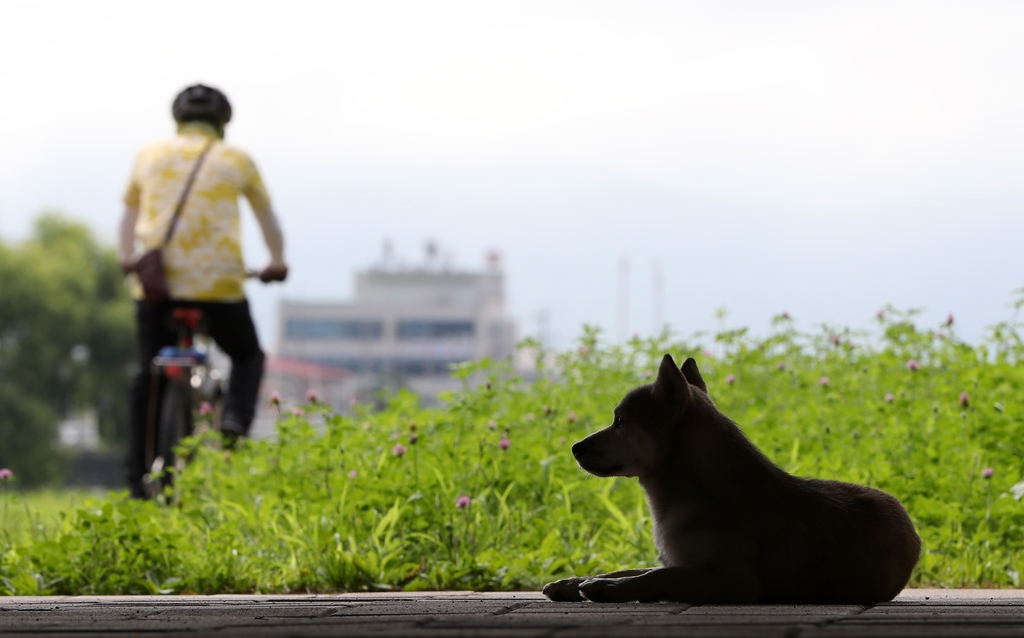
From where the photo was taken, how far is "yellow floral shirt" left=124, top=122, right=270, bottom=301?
726cm

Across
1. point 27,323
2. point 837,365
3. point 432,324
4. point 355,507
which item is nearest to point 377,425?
point 355,507

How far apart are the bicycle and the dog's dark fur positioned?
13.1ft

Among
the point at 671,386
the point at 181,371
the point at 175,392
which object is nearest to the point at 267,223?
the point at 181,371

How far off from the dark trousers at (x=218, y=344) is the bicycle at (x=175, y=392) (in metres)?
0.04

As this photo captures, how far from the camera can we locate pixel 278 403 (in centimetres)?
611

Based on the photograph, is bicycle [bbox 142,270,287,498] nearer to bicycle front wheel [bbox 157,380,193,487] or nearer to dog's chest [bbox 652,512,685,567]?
bicycle front wheel [bbox 157,380,193,487]

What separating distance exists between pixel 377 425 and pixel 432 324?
426 feet

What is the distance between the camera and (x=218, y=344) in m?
7.61

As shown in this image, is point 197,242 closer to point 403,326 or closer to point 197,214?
point 197,214

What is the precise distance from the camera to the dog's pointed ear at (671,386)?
11.9 ft

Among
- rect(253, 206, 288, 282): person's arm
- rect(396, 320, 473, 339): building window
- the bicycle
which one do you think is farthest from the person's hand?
rect(396, 320, 473, 339): building window

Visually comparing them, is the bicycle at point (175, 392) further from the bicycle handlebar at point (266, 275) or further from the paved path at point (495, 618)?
the paved path at point (495, 618)

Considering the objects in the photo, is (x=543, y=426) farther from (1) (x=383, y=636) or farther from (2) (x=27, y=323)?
(2) (x=27, y=323)

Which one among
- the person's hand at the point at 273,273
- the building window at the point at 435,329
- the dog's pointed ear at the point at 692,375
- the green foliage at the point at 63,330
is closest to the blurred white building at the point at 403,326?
the building window at the point at 435,329
